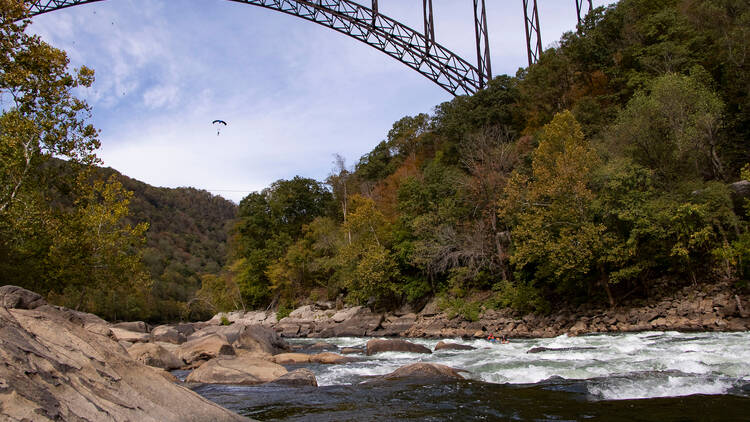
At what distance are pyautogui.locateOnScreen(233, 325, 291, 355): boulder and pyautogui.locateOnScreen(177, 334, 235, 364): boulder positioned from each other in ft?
4.12

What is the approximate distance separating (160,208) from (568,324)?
132502 millimetres

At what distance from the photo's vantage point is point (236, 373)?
1134 cm

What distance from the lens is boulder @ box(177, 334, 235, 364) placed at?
50.7 feet

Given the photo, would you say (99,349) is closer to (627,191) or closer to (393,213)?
(627,191)

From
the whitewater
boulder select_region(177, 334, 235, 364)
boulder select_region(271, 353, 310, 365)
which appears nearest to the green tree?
the whitewater

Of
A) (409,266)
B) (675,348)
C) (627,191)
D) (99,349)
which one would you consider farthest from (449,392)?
(409,266)

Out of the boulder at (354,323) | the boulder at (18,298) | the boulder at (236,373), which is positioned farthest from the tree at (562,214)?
the boulder at (18,298)

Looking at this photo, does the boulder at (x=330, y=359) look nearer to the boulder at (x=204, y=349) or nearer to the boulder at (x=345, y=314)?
the boulder at (x=204, y=349)

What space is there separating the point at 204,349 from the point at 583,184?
697 inches

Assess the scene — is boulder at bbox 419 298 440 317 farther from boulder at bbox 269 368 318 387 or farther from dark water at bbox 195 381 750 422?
dark water at bbox 195 381 750 422

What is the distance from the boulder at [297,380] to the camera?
34.5 feet

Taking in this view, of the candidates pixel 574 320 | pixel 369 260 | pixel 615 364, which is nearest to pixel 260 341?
pixel 615 364

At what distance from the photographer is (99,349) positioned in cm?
487

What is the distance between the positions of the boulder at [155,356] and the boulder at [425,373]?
24.0 feet
